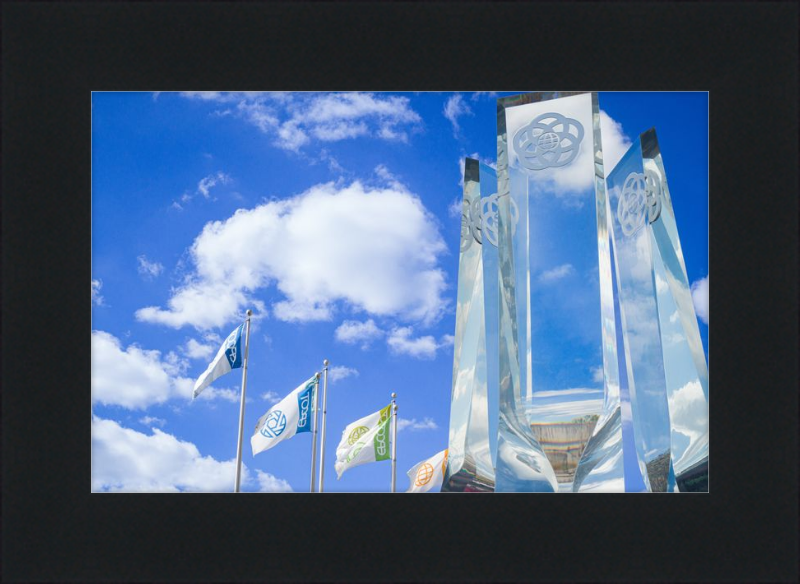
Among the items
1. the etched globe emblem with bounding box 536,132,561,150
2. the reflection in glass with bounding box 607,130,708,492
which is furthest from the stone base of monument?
the etched globe emblem with bounding box 536,132,561,150

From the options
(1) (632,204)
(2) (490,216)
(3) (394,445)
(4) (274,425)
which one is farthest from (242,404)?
(1) (632,204)

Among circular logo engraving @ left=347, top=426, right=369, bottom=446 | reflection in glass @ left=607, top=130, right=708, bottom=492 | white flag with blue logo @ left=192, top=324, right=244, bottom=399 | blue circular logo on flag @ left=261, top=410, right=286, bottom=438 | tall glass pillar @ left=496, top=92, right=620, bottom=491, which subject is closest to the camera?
reflection in glass @ left=607, top=130, right=708, bottom=492

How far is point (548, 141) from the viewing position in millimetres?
12406

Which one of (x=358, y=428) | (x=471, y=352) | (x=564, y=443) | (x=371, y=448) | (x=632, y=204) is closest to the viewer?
(x=564, y=443)

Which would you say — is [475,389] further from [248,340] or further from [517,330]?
[248,340]

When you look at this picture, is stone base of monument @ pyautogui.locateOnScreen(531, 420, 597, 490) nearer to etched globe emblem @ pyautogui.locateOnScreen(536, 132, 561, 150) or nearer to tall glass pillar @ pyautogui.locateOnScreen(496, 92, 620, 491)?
tall glass pillar @ pyautogui.locateOnScreen(496, 92, 620, 491)

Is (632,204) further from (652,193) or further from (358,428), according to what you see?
(358,428)

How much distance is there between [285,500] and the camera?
1035cm

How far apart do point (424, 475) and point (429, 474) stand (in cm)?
11

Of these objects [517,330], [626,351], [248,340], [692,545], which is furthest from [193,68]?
[692,545]

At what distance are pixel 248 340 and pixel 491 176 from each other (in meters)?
4.31

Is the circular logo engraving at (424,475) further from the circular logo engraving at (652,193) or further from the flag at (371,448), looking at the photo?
the circular logo engraving at (652,193)

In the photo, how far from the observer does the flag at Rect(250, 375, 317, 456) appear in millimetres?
13391

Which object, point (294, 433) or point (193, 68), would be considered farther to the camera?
point (294, 433)
